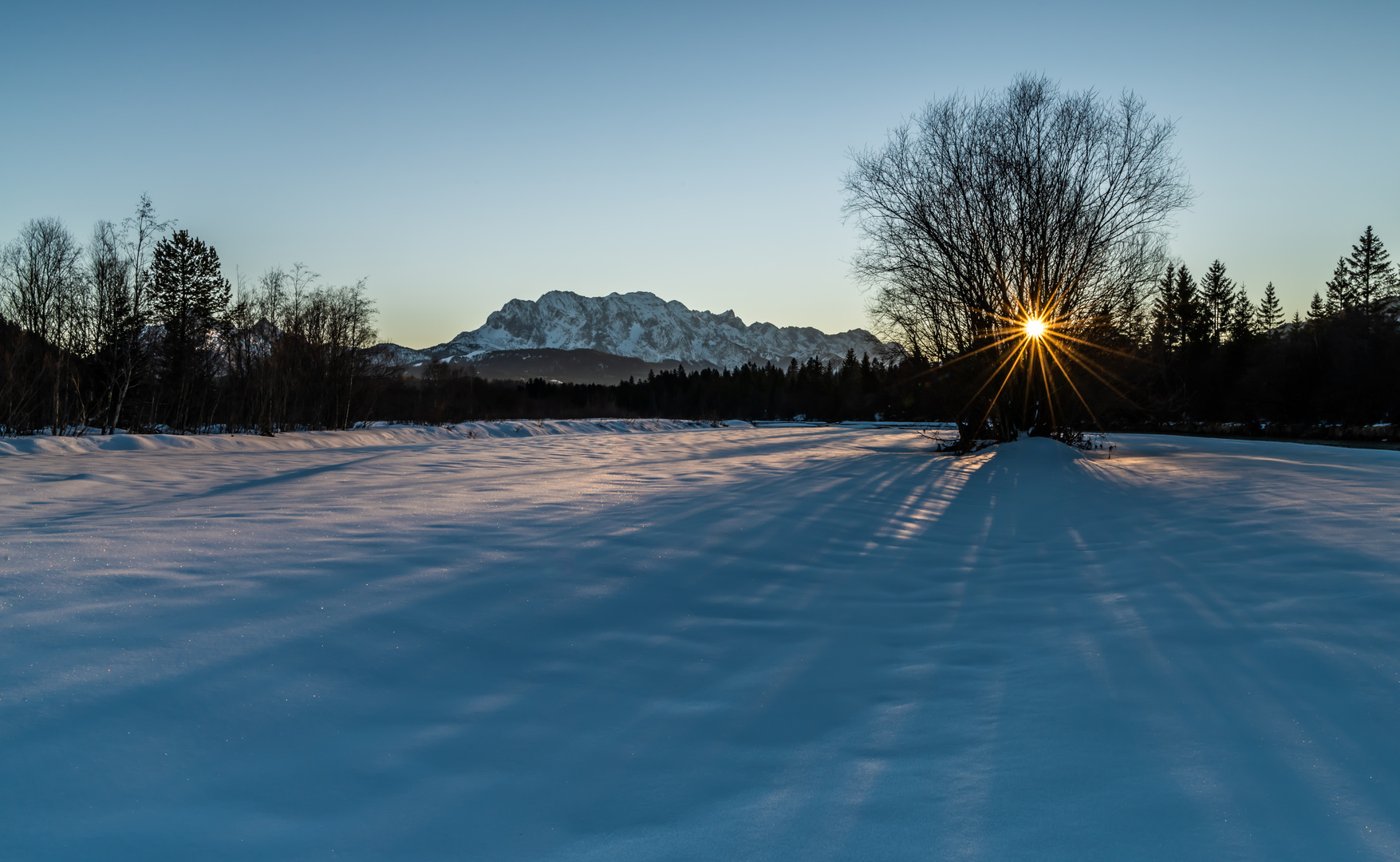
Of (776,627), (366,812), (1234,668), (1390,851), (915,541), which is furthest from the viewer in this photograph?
(915,541)

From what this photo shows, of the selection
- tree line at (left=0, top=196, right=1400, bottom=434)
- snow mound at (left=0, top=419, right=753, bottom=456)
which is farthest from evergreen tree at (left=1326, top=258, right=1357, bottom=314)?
snow mound at (left=0, top=419, right=753, bottom=456)

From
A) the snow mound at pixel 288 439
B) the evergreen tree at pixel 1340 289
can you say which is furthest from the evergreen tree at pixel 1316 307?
the snow mound at pixel 288 439

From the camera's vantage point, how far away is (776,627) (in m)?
4.00

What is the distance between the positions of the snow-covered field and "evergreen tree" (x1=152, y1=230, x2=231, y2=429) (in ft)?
87.9

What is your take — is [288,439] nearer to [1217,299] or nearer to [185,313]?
[185,313]

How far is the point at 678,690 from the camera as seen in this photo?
315 centimetres

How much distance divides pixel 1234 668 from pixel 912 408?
1662cm

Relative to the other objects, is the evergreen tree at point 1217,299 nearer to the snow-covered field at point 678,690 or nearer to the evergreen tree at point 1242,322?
the evergreen tree at point 1242,322

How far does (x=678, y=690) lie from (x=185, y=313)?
A: 113ft

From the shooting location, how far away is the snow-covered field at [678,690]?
6.74 ft

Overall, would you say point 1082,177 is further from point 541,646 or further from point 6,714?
point 6,714

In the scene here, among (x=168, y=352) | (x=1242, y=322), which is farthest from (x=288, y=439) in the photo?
(x=1242, y=322)

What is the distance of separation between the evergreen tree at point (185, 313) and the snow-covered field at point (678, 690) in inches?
1055

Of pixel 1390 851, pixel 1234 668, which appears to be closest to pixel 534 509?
pixel 1234 668
